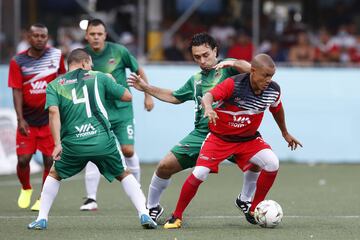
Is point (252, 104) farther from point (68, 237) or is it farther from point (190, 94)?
point (68, 237)

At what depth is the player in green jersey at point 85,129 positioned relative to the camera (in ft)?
34.1

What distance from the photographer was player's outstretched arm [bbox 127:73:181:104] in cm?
1063

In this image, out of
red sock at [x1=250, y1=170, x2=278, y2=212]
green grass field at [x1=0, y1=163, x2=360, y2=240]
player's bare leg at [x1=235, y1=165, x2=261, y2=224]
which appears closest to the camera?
green grass field at [x1=0, y1=163, x2=360, y2=240]

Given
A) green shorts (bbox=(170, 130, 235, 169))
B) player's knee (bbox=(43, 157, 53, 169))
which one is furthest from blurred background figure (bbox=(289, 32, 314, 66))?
green shorts (bbox=(170, 130, 235, 169))

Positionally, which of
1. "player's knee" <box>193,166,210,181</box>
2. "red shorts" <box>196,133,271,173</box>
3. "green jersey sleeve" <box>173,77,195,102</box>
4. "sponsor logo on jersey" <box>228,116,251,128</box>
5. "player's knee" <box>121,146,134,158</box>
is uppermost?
"green jersey sleeve" <box>173,77,195,102</box>

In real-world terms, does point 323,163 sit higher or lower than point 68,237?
Result: lower

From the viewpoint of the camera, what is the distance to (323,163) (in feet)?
66.6

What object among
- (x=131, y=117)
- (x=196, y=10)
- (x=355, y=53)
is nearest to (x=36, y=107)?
(x=131, y=117)

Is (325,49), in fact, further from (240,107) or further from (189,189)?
(189,189)

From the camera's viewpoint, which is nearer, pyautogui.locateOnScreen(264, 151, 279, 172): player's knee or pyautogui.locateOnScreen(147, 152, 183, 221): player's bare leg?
pyautogui.locateOnScreen(264, 151, 279, 172): player's knee

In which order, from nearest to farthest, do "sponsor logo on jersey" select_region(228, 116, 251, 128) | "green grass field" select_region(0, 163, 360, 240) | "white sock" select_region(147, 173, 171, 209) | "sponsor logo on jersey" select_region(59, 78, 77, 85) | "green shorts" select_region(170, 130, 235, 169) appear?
"green grass field" select_region(0, 163, 360, 240)
"sponsor logo on jersey" select_region(59, 78, 77, 85)
"sponsor logo on jersey" select_region(228, 116, 251, 128)
"green shorts" select_region(170, 130, 235, 169)
"white sock" select_region(147, 173, 171, 209)

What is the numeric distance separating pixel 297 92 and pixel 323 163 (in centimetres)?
141

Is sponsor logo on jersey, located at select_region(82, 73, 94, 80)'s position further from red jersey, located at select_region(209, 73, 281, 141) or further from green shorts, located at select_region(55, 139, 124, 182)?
red jersey, located at select_region(209, 73, 281, 141)

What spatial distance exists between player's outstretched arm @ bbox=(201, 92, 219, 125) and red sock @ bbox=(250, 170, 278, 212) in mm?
964
